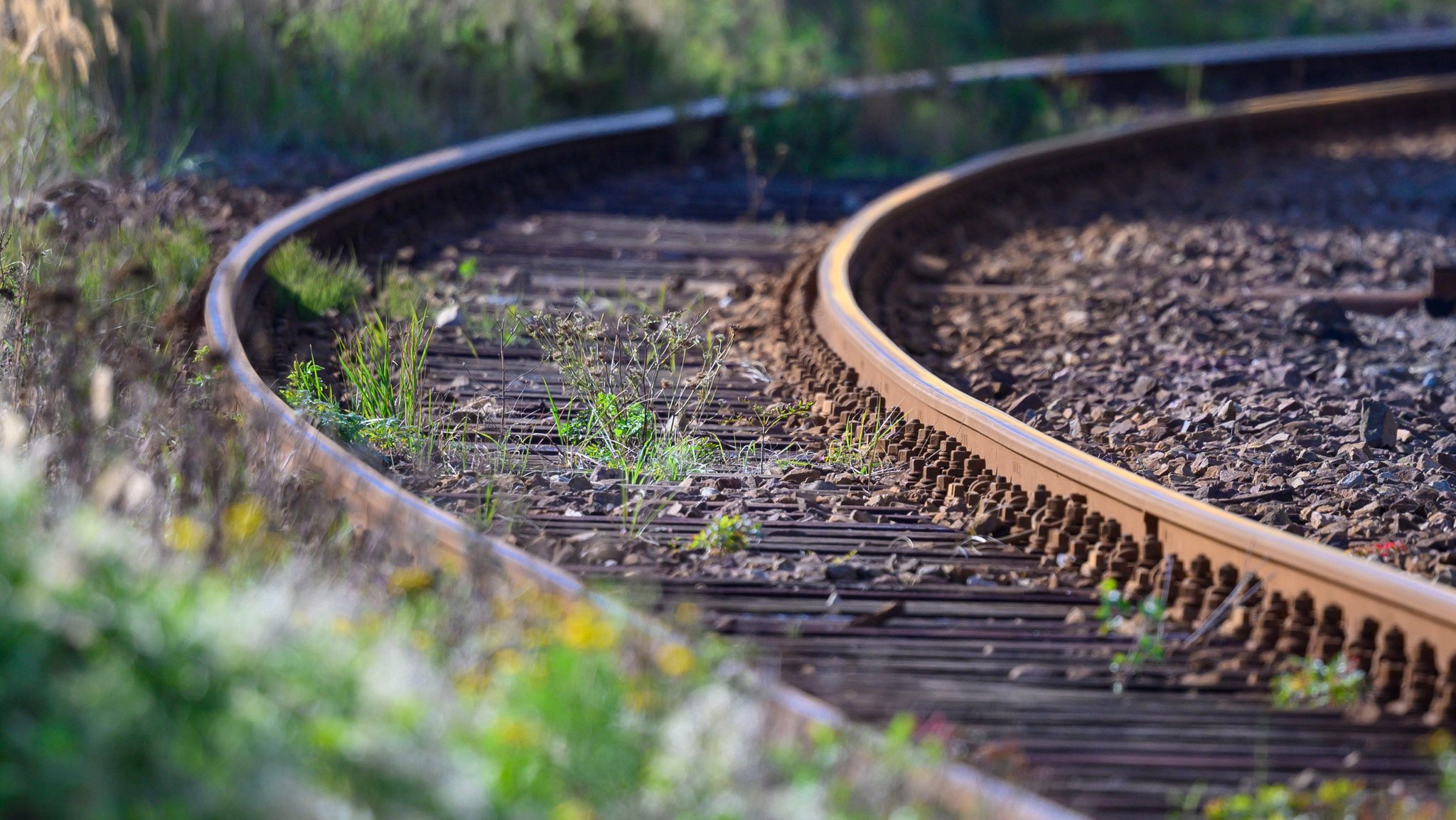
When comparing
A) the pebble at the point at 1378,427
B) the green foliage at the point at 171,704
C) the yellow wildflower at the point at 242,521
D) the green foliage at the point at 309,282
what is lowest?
the green foliage at the point at 309,282

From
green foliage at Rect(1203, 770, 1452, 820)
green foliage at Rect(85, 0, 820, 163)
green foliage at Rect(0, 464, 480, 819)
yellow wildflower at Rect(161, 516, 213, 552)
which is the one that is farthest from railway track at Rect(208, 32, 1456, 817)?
green foliage at Rect(85, 0, 820, 163)

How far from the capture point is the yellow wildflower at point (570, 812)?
2.16 metres

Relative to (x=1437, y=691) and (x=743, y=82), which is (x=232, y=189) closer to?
(x=743, y=82)

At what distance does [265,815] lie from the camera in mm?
1945

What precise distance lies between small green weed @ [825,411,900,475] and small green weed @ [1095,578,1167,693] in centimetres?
118

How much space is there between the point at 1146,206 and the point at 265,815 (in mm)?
8778

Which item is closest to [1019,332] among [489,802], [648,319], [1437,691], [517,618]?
[648,319]

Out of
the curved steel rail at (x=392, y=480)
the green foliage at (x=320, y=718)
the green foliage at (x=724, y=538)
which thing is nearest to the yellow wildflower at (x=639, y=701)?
the green foliage at (x=320, y=718)

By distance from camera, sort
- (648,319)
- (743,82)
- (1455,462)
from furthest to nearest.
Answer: (743,82)
(648,319)
(1455,462)

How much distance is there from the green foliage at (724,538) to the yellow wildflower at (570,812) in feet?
5.57

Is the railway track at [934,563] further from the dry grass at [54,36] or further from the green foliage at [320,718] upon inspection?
the dry grass at [54,36]

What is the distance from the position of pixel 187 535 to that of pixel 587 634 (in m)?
0.72

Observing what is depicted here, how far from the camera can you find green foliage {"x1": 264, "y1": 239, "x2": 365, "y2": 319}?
6309mm

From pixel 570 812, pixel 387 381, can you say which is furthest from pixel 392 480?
pixel 570 812
